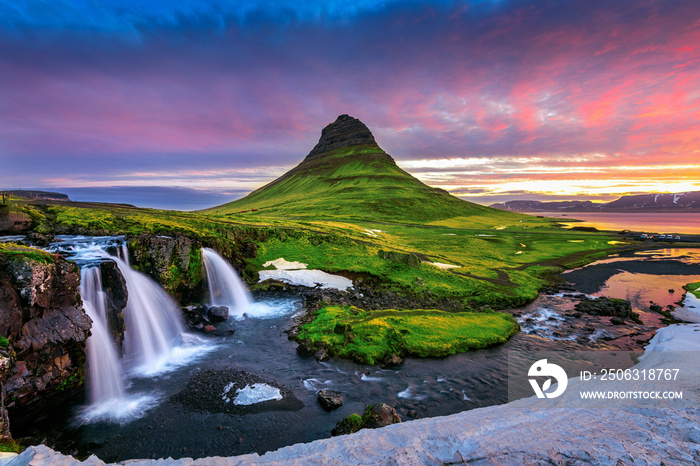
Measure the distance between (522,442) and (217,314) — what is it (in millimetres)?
26258

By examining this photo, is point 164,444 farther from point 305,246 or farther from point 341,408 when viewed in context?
point 305,246

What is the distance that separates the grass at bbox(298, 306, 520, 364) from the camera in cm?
2245

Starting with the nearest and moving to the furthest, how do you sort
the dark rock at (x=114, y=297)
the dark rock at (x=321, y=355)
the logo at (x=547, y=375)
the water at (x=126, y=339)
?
1. the logo at (x=547, y=375)
2. the water at (x=126, y=339)
3. the dark rock at (x=114, y=297)
4. the dark rock at (x=321, y=355)

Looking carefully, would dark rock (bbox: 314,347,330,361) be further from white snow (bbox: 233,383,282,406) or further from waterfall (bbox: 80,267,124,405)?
waterfall (bbox: 80,267,124,405)

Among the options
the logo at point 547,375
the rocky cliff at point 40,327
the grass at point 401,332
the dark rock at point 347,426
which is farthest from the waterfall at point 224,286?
the logo at point 547,375

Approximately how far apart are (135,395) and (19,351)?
19.7ft

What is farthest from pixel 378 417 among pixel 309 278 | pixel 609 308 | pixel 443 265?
pixel 443 265

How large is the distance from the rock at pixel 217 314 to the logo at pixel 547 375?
25868 millimetres

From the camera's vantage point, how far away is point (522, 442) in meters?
9.30

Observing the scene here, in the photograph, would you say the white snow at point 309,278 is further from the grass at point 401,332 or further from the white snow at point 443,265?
the white snow at point 443,265

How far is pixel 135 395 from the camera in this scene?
1716 cm

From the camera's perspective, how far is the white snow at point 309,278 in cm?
3925

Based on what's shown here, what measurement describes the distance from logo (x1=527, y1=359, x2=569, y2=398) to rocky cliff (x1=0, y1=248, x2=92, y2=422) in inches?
1042

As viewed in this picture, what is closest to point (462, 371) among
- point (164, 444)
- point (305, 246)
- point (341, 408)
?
point (341, 408)
